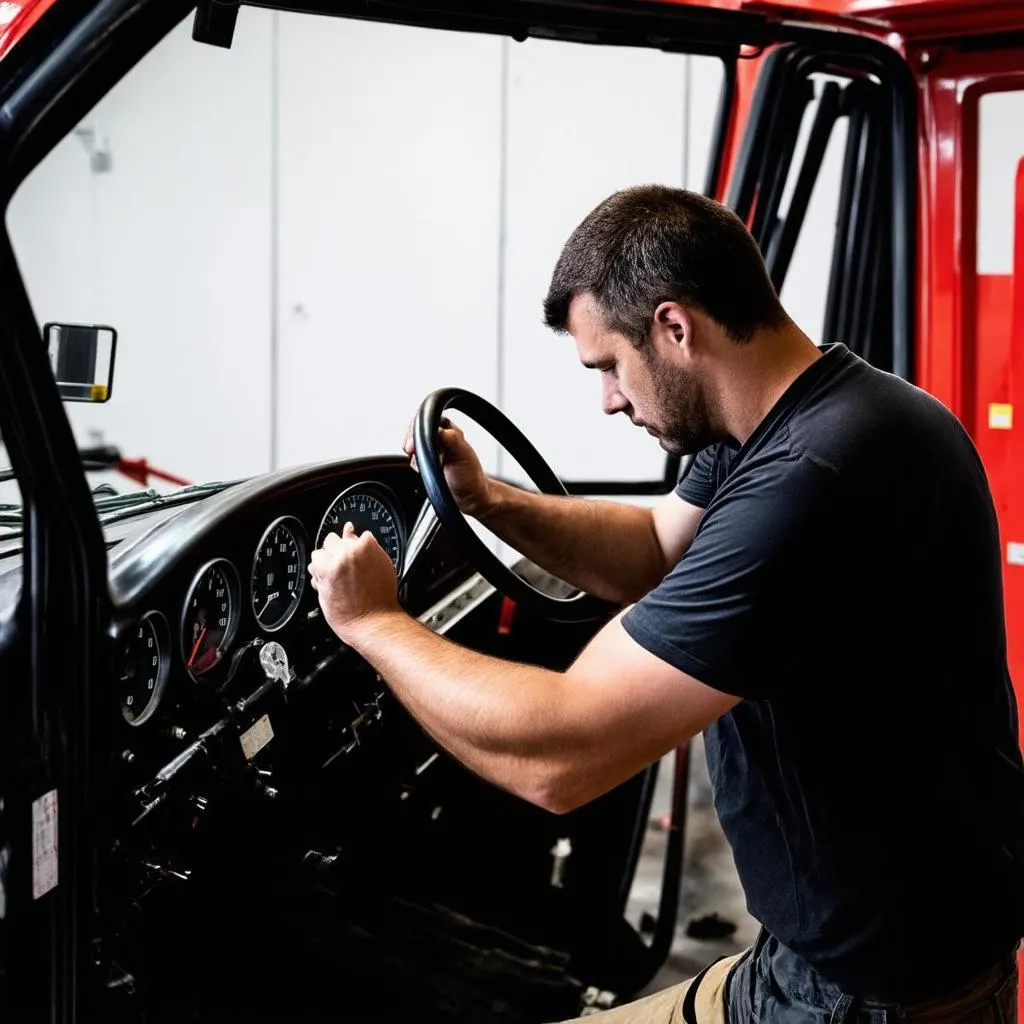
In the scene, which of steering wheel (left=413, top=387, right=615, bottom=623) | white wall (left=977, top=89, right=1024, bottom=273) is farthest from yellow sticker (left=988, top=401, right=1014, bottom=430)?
steering wheel (left=413, top=387, right=615, bottom=623)

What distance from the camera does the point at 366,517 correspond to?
2.13 metres

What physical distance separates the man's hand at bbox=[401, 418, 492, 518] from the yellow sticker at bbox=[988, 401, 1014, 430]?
1192mm

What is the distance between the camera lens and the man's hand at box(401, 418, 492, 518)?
171 centimetres

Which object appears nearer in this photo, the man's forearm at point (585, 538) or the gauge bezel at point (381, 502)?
the man's forearm at point (585, 538)

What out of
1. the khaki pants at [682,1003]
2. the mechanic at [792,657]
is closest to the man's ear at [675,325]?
the mechanic at [792,657]

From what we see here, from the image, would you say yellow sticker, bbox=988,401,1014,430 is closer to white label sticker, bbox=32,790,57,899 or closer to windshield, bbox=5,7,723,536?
white label sticker, bbox=32,790,57,899

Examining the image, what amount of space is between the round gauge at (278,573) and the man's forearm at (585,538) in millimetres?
339

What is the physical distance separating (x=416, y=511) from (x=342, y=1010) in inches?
38.2

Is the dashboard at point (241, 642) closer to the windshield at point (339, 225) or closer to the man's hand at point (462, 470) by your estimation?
the man's hand at point (462, 470)

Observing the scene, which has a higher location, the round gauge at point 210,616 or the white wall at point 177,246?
the white wall at point 177,246

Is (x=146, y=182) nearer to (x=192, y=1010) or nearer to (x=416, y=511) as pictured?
(x=416, y=511)

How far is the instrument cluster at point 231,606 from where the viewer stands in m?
1.57

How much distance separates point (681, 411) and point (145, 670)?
0.79 meters

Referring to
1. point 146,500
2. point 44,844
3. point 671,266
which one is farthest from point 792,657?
point 146,500
